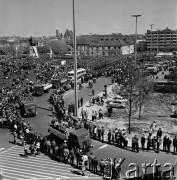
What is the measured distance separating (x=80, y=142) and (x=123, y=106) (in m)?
15.0

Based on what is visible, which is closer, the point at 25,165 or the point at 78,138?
the point at 25,165

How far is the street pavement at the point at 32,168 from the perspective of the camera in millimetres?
19375

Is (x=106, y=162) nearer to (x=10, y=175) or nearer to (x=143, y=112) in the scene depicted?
(x=10, y=175)

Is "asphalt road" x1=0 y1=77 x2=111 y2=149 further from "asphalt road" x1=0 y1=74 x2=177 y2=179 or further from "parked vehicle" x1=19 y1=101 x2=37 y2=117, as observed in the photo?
"parked vehicle" x1=19 y1=101 x2=37 y2=117

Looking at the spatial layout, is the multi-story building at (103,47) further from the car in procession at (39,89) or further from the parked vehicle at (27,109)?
the parked vehicle at (27,109)

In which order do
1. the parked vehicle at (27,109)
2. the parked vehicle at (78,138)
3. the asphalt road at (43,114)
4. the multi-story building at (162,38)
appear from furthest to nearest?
the multi-story building at (162,38) → the parked vehicle at (27,109) → the asphalt road at (43,114) → the parked vehicle at (78,138)

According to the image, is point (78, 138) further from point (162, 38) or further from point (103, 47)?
point (162, 38)

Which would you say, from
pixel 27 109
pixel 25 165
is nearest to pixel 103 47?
pixel 27 109

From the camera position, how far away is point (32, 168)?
67.8ft

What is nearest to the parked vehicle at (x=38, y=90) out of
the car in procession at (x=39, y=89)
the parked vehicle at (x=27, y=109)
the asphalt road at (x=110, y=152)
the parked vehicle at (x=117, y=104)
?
the car in procession at (x=39, y=89)

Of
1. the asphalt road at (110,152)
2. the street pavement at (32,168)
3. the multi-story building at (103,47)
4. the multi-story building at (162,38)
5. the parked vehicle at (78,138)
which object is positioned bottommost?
the street pavement at (32,168)

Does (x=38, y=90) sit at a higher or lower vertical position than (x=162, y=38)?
lower

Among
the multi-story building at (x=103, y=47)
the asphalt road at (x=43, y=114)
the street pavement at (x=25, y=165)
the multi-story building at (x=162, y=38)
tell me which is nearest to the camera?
the street pavement at (x=25, y=165)

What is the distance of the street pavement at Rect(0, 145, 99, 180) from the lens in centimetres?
1938
